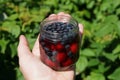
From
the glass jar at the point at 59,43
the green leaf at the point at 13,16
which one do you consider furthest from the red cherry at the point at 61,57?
the green leaf at the point at 13,16

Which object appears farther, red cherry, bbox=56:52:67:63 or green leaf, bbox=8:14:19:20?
green leaf, bbox=8:14:19:20

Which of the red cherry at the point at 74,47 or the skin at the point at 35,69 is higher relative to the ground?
the red cherry at the point at 74,47

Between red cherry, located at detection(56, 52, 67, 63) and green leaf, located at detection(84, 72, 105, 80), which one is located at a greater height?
red cherry, located at detection(56, 52, 67, 63)

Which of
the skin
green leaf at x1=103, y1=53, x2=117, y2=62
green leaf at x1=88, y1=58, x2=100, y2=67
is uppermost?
the skin

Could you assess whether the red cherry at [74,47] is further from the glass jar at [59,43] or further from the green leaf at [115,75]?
the green leaf at [115,75]

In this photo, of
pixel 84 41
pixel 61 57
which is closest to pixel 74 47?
pixel 61 57

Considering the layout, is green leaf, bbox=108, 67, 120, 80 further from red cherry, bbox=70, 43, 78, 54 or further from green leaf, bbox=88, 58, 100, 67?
red cherry, bbox=70, 43, 78, 54

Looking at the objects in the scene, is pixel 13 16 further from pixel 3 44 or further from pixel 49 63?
pixel 49 63

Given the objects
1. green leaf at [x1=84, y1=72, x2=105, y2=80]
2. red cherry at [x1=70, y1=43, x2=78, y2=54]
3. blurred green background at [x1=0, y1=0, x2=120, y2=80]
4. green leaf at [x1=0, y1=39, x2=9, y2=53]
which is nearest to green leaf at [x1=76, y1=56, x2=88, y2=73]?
blurred green background at [x1=0, y1=0, x2=120, y2=80]

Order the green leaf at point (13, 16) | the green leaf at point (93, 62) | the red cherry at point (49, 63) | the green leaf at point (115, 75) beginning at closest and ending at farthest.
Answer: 1. the red cherry at point (49, 63)
2. the green leaf at point (115, 75)
3. the green leaf at point (93, 62)
4. the green leaf at point (13, 16)
